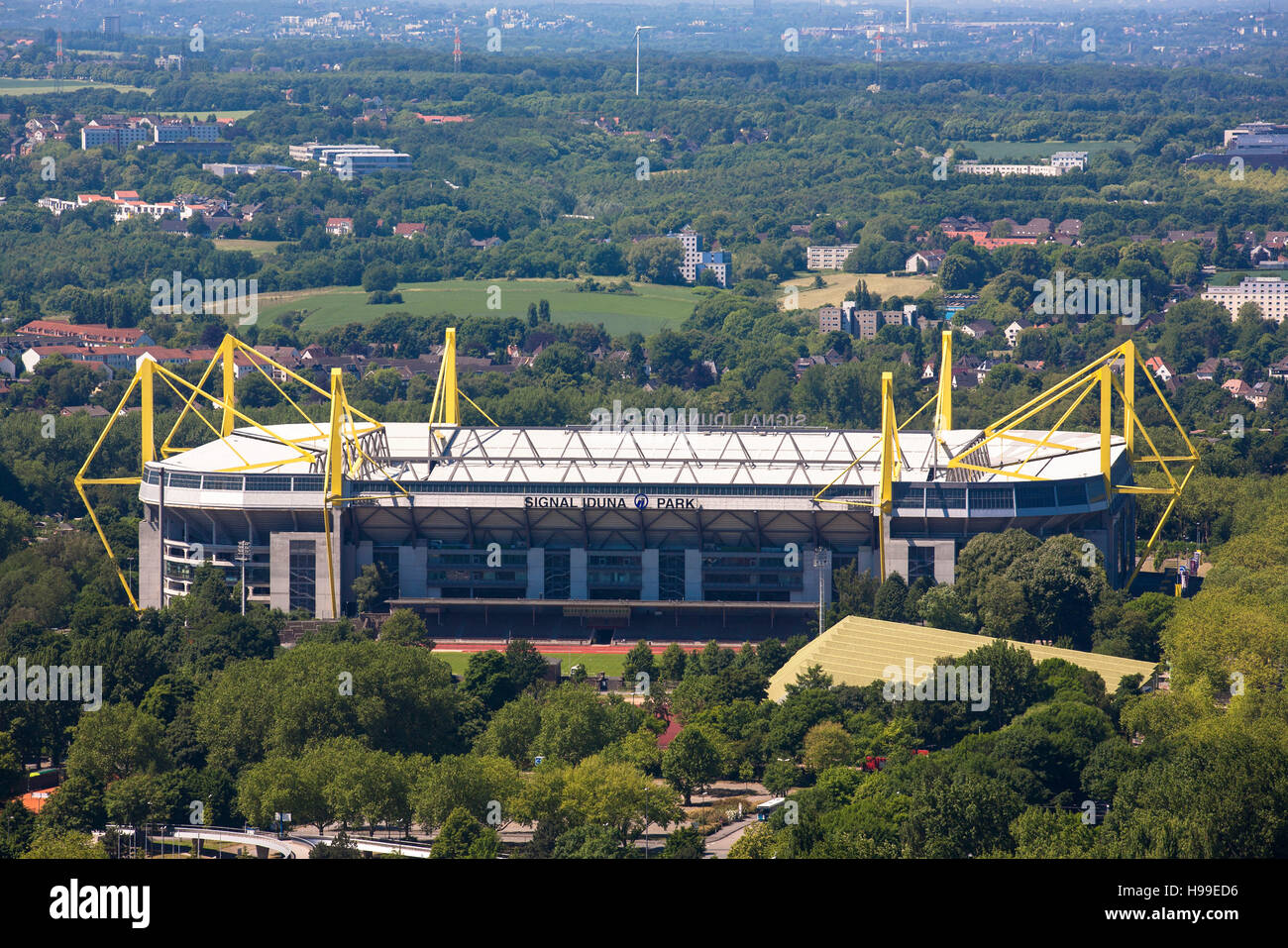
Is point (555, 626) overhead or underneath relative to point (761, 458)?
underneath

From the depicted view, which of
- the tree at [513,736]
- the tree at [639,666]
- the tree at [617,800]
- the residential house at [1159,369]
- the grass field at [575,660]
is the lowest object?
the residential house at [1159,369]

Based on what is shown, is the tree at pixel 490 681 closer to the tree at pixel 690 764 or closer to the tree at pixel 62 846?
the tree at pixel 690 764

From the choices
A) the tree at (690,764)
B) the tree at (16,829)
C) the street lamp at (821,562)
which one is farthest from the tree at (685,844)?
the street lamp at (821,562)

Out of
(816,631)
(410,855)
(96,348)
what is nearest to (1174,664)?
(816,631)

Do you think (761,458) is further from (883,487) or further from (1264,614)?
(1264,614)

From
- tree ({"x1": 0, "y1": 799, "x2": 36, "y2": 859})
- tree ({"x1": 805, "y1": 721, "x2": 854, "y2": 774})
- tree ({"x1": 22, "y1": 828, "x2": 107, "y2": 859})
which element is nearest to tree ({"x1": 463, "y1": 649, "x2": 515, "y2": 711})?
tree ({"x1": 805, "y1": 721, "x2": 854, "y2": 774})

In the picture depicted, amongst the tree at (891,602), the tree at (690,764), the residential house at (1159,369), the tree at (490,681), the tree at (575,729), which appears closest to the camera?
the tree at (690,764)
